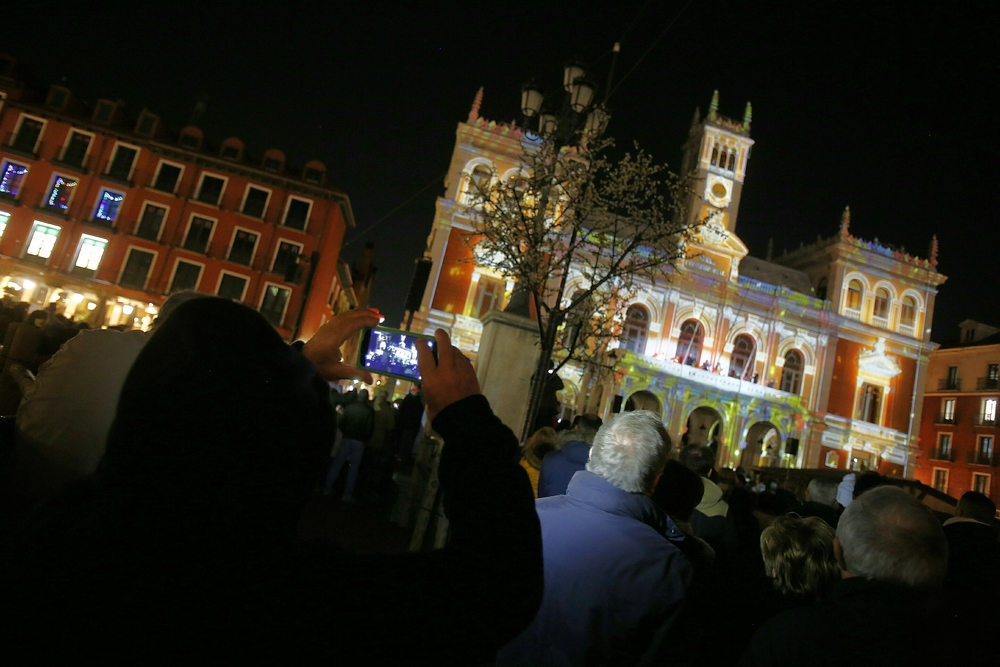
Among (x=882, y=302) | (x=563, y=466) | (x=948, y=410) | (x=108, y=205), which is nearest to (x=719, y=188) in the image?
(x=882, y=302)

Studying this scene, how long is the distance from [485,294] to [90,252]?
65.8 ft

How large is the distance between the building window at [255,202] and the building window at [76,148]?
326 inches

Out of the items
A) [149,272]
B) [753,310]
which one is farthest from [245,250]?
Result: [753,310]

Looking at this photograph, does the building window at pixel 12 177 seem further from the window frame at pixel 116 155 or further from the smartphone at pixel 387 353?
the smartphone at pixel 387 353

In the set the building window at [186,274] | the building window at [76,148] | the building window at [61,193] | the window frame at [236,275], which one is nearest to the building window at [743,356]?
the window frame at [236,275]

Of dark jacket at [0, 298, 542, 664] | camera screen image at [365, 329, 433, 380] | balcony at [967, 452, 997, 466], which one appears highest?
balcony at [967, 452, 997, 466]

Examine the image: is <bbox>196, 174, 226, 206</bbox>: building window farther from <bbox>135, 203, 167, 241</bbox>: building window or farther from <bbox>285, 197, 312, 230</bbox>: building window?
<bbox>285, 197, 312, 230</bbox>: building window

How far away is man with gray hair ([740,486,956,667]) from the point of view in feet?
6.17

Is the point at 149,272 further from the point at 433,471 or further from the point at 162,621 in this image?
the point at 162,621

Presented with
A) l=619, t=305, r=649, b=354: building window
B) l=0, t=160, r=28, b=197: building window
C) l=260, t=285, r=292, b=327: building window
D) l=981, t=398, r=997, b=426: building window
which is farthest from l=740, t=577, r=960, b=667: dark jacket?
l=981, t=398, r=997, b=426: building window

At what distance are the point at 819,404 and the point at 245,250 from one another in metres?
33.2

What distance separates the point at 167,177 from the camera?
31.8 meters

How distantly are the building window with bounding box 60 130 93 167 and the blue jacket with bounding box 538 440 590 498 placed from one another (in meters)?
36.1

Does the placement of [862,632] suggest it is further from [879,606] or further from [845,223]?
[845,223]
